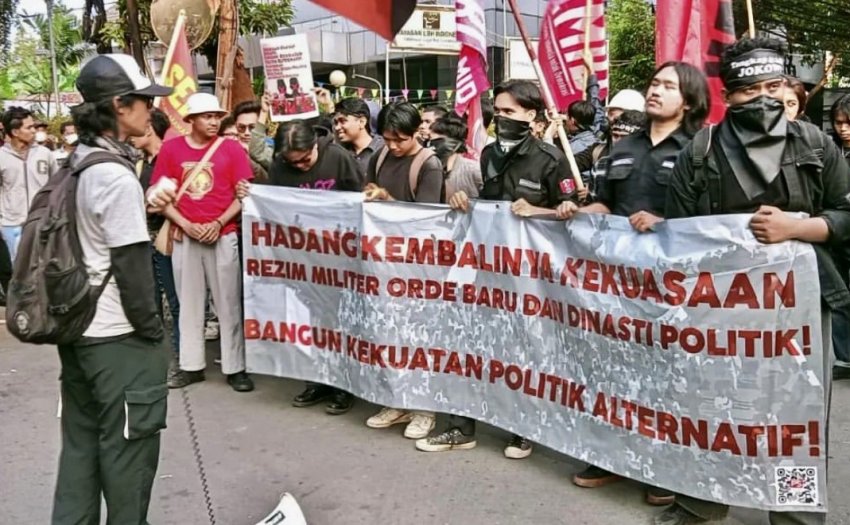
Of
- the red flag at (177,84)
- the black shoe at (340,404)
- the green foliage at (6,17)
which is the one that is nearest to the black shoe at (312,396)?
the black shoe at (340,404)

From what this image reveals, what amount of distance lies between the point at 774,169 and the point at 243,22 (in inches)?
552

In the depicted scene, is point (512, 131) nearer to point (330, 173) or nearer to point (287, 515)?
point (330, 173)

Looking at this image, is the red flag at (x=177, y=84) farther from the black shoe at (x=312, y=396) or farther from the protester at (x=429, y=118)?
the black shoe at (x=312, y=396)

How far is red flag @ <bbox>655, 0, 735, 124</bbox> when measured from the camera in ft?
15.7

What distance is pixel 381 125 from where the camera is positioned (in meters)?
4.66

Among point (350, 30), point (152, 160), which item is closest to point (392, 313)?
point (152, 160)

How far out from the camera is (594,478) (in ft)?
12.8

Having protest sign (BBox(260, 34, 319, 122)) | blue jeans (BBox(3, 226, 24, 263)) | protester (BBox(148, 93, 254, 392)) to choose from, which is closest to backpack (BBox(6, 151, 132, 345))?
protester (BBox(148, 93, 254, 392))

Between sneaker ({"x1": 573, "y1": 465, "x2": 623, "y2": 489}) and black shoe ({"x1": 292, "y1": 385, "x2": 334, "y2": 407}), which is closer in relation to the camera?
sneaker ({"x1": 573, "y1": 465, "x2": 623, "y2": 489})

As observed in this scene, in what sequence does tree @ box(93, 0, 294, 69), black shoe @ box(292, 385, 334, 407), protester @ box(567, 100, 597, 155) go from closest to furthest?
black shoe @ box(292, 385, 334, 407), protester @ box(567, 100, 597, 155), tree @ box(93, 0, 294, 69)

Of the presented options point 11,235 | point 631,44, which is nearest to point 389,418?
point 11,235

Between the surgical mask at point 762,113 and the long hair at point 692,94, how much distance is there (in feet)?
1.68

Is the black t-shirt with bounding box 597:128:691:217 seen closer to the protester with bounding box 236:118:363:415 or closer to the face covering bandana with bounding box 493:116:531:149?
the face covering bandana with bounding box 493:116:531:149

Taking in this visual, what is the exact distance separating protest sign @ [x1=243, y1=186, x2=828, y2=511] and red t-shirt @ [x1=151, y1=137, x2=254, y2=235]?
304mm
